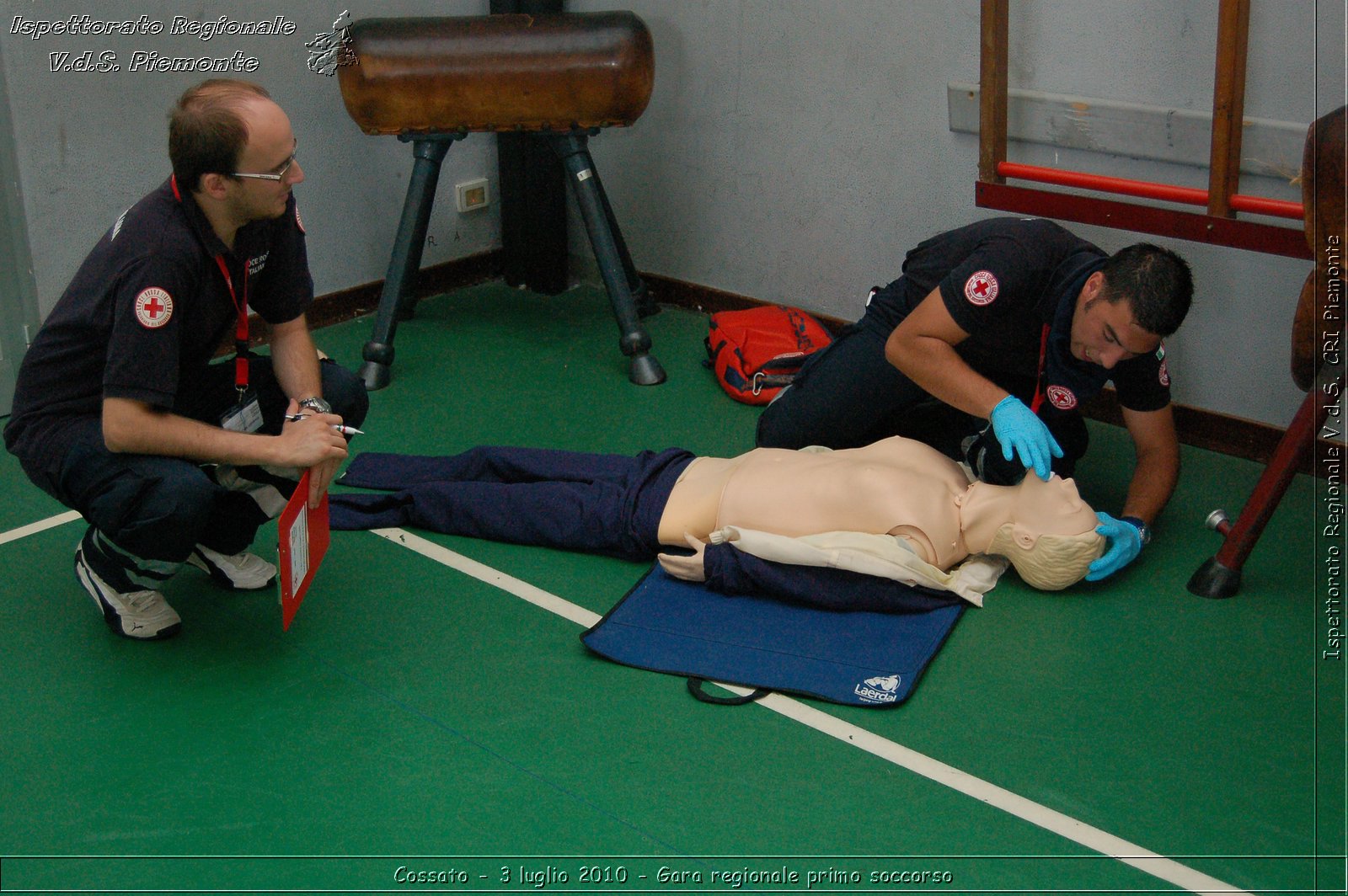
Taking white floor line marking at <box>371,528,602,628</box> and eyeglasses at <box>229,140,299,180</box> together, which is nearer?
eyeglasses at <box>229,140,299,180</box>

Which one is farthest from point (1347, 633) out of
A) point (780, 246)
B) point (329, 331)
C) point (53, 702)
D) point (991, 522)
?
point (329, 331)

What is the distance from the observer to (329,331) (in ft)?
13.7

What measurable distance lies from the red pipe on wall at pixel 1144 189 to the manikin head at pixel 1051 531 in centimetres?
76

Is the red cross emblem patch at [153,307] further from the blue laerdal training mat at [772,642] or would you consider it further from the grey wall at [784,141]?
the grey wall at [784,141]

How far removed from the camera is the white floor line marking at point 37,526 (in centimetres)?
285

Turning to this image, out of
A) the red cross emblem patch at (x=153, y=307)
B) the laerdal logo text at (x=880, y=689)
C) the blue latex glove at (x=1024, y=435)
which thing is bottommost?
the laerdal logo text at (x=880, y=689)

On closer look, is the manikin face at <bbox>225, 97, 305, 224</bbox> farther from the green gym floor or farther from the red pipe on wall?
the red pipe on wall

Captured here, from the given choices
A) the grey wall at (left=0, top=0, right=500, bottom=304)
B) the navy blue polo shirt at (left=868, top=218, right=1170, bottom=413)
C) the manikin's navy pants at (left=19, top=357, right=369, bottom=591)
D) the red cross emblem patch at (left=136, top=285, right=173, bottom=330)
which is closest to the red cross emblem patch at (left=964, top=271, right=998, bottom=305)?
the navy blue polo shirt at (left=868, top=218, right=1170, bottom=413)

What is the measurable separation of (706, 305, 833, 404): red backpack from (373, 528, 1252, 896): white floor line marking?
1223mm

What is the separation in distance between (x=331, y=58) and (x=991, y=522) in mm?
2689

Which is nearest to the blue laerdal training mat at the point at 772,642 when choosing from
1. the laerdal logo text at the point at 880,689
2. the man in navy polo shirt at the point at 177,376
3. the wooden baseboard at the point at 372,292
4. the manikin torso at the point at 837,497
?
the laerdal logo text at the point at 880,689

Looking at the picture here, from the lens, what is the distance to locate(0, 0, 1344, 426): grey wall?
10.3ft

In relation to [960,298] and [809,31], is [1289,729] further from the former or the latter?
[809,31]

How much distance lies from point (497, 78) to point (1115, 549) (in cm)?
218
